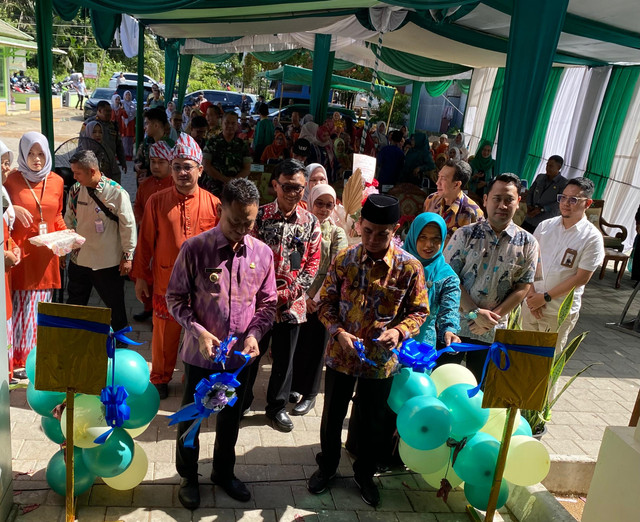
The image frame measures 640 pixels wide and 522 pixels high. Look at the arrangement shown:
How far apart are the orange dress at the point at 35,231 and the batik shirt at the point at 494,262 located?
288 centimetres

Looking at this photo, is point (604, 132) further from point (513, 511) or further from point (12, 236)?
point (12, 236)

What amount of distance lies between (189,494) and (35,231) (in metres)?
2.17

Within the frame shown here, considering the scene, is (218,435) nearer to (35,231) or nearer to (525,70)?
(35,231)

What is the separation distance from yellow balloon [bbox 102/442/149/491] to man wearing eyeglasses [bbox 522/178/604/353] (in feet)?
10.1

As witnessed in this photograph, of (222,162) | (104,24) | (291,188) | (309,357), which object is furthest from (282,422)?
(104,24)


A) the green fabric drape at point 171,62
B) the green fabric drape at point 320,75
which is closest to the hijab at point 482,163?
the green fabric drape at point 320,75

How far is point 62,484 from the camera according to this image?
115 inches

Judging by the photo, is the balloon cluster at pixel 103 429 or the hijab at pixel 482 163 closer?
the balloon cluster at pixel 103 429

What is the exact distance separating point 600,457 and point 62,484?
2.75m

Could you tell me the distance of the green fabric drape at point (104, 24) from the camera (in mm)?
Result: 10062

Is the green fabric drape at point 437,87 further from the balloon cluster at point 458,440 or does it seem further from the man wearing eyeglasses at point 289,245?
the balloon cluster at point 458,440

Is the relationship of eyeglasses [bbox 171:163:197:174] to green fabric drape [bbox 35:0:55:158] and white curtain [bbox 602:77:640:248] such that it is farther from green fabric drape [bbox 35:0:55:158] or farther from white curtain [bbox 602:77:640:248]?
white curtain [bbox 602:77:640:248]

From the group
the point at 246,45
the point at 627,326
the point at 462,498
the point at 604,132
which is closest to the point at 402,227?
the point at 627,326

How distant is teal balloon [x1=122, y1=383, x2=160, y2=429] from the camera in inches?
114
